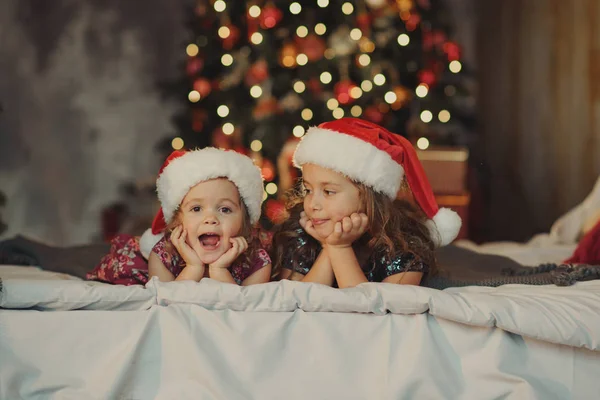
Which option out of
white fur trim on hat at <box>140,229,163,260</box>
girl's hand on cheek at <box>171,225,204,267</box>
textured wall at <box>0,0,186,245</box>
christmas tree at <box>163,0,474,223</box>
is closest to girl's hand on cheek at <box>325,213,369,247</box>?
girl's hand on cheek at <box>171,225,204,267</box>

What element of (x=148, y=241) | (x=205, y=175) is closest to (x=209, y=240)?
(x=205, y=175)

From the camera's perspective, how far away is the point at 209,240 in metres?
1.96

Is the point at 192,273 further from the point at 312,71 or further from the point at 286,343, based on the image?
the point at 312,71

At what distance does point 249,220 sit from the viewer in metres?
2.09

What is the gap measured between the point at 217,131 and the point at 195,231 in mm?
3205

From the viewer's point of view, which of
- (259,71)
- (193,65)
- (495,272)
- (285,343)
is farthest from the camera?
(193,65)

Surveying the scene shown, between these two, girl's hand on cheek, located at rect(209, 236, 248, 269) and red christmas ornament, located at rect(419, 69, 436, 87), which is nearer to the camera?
girl's hand on cheek, located at rect(209, 236, 248, 269)

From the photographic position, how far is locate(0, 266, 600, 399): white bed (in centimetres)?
164

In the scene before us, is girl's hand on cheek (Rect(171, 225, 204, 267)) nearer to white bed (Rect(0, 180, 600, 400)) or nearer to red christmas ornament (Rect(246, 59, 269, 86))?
white bed (Rect(0, 180, 600, 400))

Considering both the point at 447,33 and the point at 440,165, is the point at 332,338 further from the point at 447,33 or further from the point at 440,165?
the point at 447,33

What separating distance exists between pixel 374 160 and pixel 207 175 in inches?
16.7

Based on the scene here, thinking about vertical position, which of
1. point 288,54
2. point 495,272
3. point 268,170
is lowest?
point 268,170

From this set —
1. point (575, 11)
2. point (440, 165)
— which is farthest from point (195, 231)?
point (575, 11)

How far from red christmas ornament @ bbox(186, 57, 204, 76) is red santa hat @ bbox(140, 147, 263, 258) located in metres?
3.07
